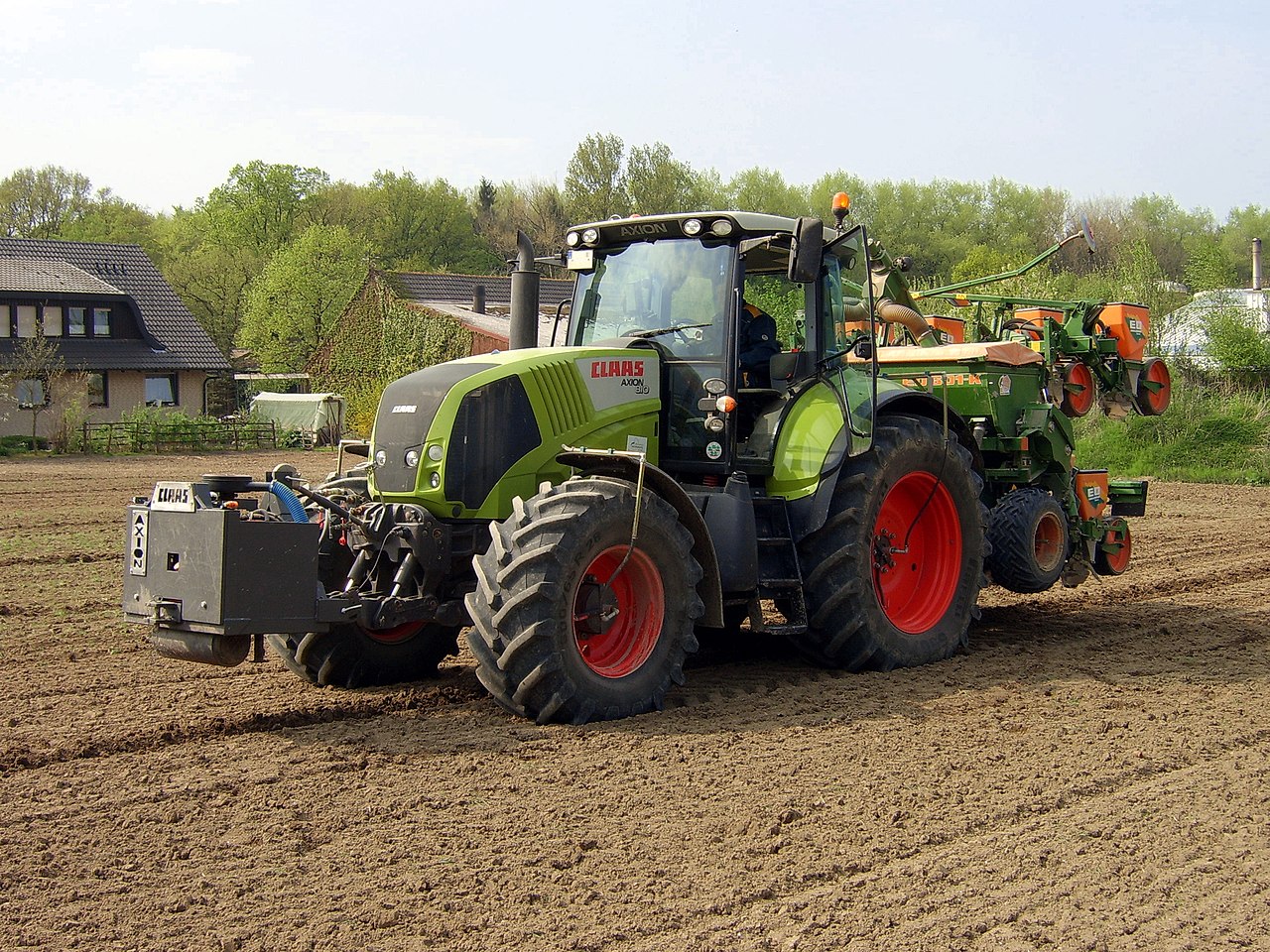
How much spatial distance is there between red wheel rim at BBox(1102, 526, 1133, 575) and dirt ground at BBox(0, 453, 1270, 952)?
5.16ft

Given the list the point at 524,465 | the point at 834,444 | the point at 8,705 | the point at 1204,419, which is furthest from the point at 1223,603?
the point at 1204,419

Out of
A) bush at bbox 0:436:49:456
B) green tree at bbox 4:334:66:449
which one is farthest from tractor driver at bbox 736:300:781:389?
green tree at bbox 4:334:66:449

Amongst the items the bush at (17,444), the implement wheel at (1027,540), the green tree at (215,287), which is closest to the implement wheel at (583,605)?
the implement wheel at (1027,540)

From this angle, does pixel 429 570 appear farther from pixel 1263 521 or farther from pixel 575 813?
pixel 1263 521

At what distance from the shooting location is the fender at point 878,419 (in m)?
7.38

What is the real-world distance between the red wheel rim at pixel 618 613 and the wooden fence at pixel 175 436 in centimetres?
2776

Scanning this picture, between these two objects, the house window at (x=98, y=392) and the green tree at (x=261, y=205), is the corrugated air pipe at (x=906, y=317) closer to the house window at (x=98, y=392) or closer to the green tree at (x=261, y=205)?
the house window at (x=98, y=392)

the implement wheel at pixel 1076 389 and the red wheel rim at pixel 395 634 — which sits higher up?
the implement wheel at pixel 1076 389

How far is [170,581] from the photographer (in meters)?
6.01

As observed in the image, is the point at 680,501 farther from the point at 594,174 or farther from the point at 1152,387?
the point at 594,174

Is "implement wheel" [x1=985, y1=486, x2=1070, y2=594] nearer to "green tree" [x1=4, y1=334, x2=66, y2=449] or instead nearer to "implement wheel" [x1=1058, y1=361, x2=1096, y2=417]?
"implement wheel" [x1=1058, y1=361, x2=1096, y2=417]

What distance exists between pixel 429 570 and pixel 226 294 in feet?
181

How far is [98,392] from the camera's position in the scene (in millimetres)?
40094

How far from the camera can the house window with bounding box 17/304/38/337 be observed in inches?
1542
